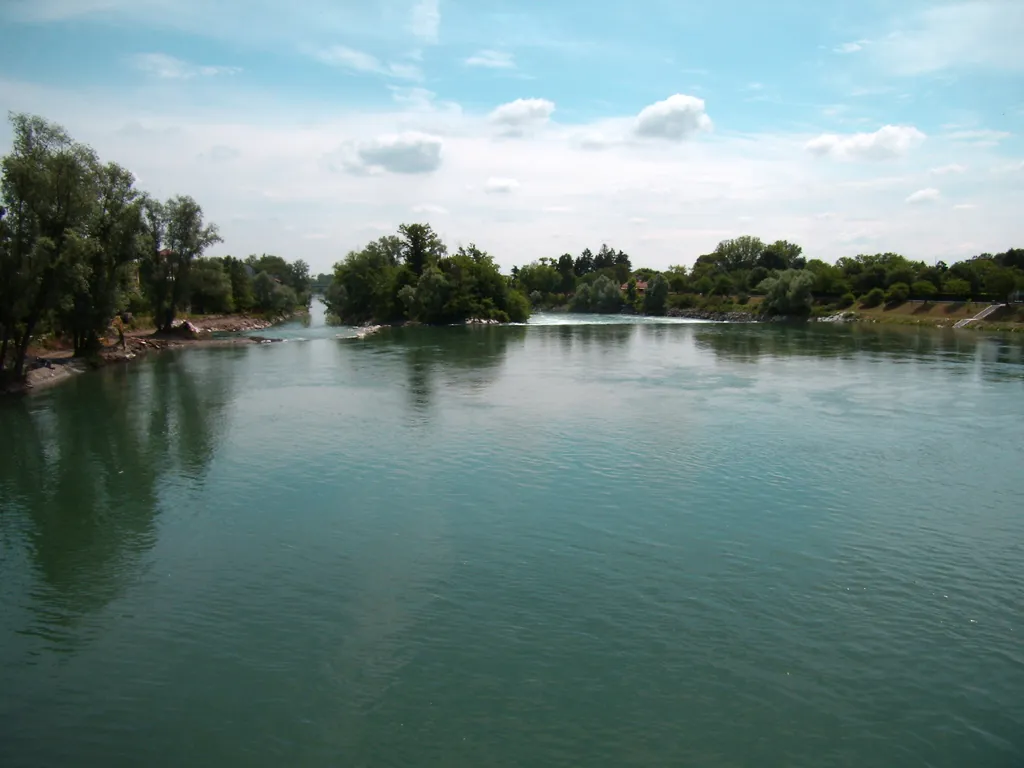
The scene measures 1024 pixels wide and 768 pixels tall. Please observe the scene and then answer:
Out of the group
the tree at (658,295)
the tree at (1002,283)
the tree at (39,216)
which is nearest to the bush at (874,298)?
the tree at (1002,283)

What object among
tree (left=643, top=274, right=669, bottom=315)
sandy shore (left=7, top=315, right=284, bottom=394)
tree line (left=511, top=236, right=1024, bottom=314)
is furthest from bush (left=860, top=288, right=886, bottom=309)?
sandy shore (left=7, top=315, right=284, bottom=394)

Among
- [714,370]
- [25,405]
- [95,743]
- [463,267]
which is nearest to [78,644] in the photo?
[95,743]

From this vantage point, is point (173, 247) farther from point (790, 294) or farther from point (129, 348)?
point (790, 294)

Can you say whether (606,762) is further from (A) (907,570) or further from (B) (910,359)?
(B) (910,359)

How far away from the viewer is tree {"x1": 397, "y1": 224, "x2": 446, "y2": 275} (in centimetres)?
9288

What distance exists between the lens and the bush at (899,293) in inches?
3317

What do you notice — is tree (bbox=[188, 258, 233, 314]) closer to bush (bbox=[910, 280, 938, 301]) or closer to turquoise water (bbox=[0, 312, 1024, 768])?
turquoise water (bbox=[0, 312, 1024, 768])

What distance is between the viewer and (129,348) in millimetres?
49219

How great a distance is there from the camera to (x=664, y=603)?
11.8 meters

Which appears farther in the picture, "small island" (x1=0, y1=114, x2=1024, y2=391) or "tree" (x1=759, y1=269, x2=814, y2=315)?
"tree" (x1=759, y1=269, x2=814, y2=315)

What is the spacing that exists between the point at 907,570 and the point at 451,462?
11.3 metres

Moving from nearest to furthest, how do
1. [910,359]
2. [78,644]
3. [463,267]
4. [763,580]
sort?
[78,644]
[763,580]
[910,359]
[463,267]

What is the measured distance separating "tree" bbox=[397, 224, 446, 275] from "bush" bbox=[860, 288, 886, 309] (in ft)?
169

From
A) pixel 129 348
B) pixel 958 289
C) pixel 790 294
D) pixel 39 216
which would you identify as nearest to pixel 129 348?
pixel 129 348
